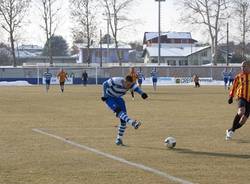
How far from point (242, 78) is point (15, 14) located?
6978cm

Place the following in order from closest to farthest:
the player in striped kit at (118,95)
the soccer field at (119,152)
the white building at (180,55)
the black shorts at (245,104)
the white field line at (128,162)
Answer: the white field line at (128,162) < the soccer field at (119,152) < the player in striped kit at (118,95) < the black shorts at (245,104) < the white building at (180,55)

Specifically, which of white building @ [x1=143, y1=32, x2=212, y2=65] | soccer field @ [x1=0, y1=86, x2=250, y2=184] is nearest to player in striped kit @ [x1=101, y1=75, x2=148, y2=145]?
soccer field @ [x1=0, y1=86, x2=250, y2=184]

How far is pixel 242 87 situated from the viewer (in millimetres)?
14062

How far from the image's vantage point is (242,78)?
14.1m

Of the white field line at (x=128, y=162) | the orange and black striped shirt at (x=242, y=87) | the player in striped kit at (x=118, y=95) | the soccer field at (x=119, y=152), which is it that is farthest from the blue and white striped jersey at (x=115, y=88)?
the orange and black striped shirt at (x=242, y=87)

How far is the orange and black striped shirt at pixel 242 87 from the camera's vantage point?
14000 mm

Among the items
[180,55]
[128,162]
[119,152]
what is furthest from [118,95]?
[180,55]

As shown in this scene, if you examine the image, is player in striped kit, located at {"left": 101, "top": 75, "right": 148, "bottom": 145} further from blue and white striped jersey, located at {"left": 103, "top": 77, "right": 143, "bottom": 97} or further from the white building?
the white building

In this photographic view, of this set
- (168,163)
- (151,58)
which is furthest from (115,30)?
(168,163)

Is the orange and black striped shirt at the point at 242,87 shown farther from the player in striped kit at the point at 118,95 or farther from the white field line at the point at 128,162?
the white field line at the point at 128,162

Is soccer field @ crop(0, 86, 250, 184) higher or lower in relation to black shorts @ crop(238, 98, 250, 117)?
lower

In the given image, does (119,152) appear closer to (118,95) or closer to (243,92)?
(118,95)

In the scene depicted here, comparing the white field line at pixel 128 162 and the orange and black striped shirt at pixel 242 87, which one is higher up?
the orange and black striped shirt at pixel 242 87

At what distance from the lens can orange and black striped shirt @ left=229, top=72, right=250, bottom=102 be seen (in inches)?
551
